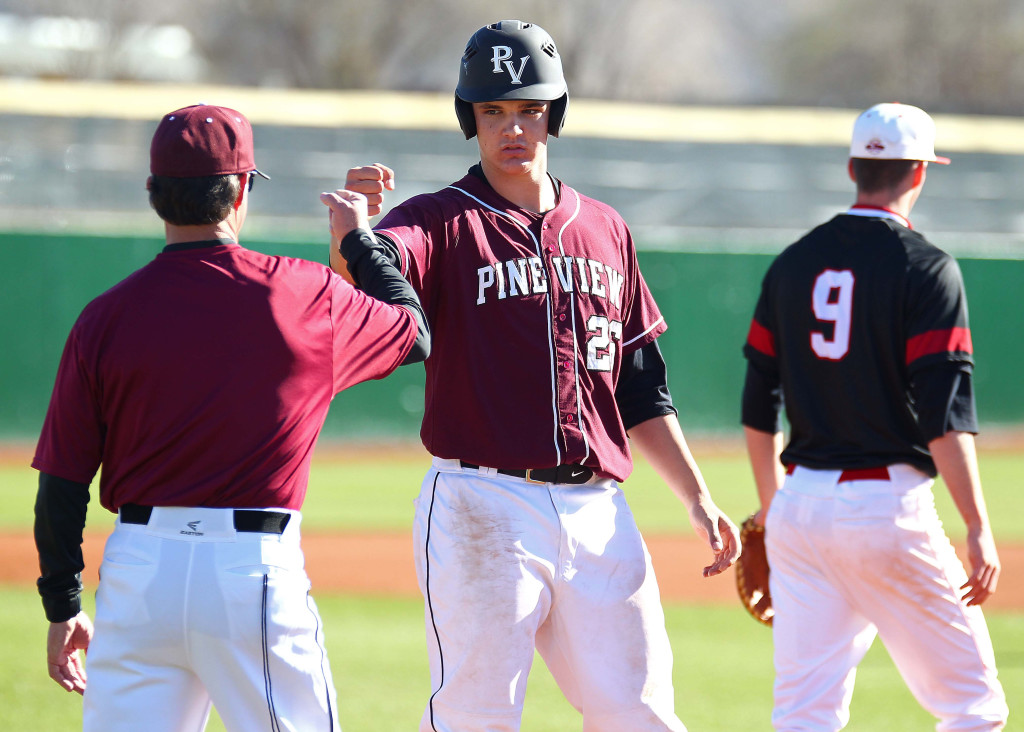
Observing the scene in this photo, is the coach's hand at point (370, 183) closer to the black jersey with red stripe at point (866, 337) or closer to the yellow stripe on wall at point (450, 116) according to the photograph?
the black jersey with red stripe at point (866, 337)

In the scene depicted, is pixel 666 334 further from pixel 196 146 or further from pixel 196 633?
pixel 196 633

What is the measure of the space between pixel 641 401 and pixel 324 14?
41.6 meters

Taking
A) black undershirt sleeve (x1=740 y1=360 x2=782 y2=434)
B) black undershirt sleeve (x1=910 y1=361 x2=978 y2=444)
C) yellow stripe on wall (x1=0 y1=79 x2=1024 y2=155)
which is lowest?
black undershirt sleeve (x1=740 y1=360 x2=782 y2=434)

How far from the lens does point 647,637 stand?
10.6 ft

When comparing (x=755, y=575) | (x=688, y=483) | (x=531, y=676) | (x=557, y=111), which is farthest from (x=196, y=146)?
(x=531, y=676)

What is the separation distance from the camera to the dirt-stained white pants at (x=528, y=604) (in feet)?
10.1

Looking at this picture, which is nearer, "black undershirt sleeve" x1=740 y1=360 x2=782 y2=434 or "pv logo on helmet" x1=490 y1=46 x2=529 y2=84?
"pv logo on helmet" x1=490 y1=46 x2=529 y2=84

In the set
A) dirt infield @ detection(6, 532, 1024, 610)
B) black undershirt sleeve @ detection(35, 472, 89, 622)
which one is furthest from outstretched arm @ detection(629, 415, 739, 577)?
dirt infield @ detection(6, 532, 1024, 610)

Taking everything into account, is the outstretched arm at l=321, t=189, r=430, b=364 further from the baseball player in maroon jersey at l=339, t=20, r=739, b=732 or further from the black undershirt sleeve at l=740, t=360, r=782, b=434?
the black undershirt sleeve at l=740, t=360, r=782, b=434

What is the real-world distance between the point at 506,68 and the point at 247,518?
4.52 feet

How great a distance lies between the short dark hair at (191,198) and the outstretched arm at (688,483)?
131 cm

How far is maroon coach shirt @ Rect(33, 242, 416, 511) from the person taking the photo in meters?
2.60

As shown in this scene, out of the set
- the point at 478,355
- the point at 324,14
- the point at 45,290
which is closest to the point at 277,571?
the point at 478,355

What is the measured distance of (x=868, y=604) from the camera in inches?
137
